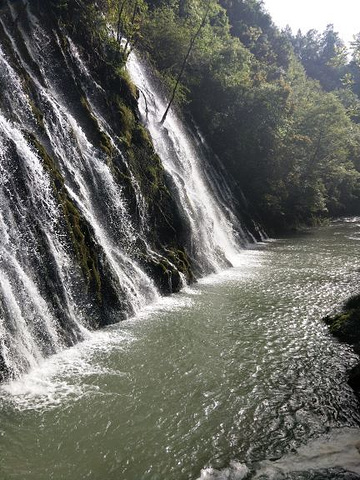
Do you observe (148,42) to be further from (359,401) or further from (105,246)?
(359,401)

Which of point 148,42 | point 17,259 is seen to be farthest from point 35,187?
point 148,42

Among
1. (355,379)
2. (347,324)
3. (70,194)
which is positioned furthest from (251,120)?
(355,379)

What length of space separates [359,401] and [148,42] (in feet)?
95.0

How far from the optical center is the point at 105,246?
13.6 meters

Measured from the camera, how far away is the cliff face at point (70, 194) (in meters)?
10.1

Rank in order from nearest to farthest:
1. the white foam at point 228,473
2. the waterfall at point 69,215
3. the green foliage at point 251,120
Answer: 1. the white foam at point 228,473
2. the waterfall at point 69,215
3. the green foliage at point 251,120

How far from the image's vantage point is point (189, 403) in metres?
7.70

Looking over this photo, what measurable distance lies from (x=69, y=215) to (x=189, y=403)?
6.91 metres

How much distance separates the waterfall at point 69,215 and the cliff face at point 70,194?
1.5 inches

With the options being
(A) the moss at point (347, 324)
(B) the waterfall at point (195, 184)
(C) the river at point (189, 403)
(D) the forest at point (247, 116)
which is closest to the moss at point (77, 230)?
(C) the river at point (189, 403)

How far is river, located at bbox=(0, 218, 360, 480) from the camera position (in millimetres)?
6066

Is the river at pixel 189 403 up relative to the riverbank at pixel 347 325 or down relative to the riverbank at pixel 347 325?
up

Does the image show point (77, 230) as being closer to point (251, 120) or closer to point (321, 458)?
point (321, 458)

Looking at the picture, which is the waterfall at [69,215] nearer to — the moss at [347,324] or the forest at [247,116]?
the moss at [347,324]
